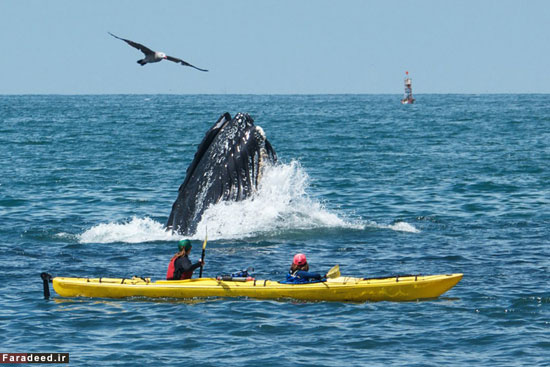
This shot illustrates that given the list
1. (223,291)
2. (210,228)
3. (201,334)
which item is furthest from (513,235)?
(201,334)

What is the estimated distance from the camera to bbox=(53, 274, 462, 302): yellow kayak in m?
17.3

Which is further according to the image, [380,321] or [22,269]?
[22,269]

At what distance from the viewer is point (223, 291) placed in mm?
17594

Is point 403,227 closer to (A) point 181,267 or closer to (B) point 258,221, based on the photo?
(B) point 258,221

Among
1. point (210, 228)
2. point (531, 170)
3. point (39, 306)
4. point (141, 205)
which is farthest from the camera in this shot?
point (531, 170)

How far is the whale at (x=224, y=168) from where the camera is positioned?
21.2 meters

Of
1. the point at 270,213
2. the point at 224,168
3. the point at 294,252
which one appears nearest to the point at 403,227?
the point at 270,213

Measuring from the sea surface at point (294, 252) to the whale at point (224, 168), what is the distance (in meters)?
0.32

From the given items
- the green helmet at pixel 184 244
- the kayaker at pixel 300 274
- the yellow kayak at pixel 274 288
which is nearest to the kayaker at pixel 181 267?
the green helmet at pixel 184 244

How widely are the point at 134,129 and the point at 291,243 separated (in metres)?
55.8

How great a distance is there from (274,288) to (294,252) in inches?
181

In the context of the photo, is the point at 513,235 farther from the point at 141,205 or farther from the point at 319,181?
the point at 319,181
